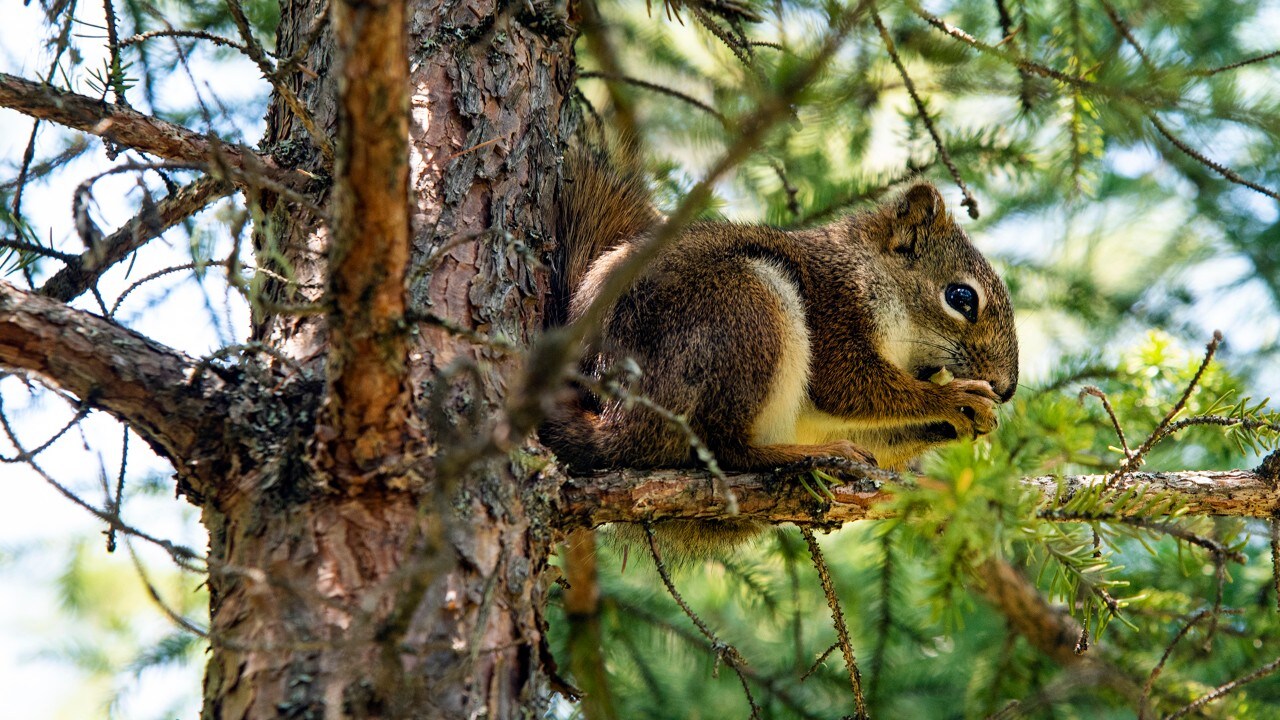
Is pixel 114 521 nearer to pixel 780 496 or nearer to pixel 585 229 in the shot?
pixel 780 496

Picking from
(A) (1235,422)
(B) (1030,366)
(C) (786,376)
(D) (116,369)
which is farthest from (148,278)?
(B) (1030,366)

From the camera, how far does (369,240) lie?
3.93 ft

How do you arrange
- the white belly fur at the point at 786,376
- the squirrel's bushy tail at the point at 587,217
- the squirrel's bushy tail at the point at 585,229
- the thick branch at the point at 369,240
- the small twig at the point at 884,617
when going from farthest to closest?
the small twig at the point at 884,617
the squirrel's bushy tail at the point at 587,217
the white belly fur at the point at 786,376
the squirrel's bushy tail at the point at 585,229
the thick branch at the point at 369,240

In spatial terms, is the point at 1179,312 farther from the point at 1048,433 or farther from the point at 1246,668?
the point at 1048,433

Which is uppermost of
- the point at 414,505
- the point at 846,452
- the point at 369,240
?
the point at 846,452

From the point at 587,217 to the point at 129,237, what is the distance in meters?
1.06

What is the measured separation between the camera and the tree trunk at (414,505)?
4.37 feet

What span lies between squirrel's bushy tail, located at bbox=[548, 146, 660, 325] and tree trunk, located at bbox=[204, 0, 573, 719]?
37 cm

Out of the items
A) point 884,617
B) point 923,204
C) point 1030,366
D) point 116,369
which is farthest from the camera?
point 1030,366

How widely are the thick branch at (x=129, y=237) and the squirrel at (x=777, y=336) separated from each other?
80cm

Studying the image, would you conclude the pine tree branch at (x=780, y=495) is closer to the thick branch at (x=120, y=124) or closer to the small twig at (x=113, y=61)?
the thick branch at (x=120, y=124)

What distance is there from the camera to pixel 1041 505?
169 centimetres

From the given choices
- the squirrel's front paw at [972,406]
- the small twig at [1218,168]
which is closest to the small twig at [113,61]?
the small twig at [1218,168]

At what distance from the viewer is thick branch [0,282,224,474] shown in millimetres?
1479
